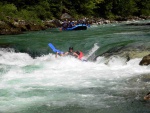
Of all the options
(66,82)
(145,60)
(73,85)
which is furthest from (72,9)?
(73,85)

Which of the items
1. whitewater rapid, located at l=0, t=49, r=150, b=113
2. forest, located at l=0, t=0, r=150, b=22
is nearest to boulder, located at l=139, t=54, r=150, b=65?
whitewater rapid, located at l=0, t=49, r=150, b=113

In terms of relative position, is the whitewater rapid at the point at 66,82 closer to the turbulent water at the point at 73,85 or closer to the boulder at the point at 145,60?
the turbulent water at the point at 73,85

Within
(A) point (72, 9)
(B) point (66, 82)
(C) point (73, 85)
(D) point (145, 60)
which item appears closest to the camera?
(C) point (73, 85)

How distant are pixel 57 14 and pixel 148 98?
33314mm

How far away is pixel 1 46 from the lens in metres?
18.4

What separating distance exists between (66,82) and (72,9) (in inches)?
1383

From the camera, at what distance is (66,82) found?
1034 cm

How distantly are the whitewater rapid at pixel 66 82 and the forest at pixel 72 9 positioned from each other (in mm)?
17564

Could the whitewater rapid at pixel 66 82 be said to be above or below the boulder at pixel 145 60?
below

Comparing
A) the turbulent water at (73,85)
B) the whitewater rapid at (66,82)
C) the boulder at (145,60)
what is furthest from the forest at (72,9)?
the boulder at (145,60)

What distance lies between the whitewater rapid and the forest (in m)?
17.6

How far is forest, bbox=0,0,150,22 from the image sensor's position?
35406mm

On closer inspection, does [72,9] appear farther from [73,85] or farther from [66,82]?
[73,85]

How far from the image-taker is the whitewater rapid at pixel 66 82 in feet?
26.8
